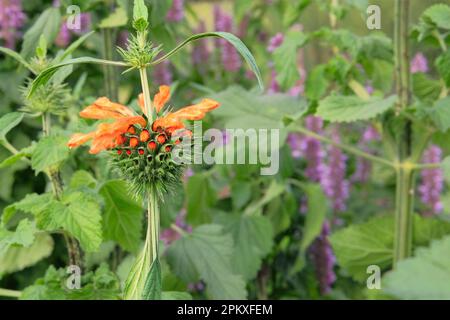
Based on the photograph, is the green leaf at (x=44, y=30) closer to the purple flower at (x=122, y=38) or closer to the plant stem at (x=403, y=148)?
the purple flower at (x=122, y=38)

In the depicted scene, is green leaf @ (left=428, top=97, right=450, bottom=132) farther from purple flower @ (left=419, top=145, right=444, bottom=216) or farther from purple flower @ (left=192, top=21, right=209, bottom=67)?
purple flower @ (left=192, top=21, right=209, bottom=67)

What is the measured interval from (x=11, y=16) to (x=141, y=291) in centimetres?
130

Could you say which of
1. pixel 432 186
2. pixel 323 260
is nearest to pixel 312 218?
pixel 323 260

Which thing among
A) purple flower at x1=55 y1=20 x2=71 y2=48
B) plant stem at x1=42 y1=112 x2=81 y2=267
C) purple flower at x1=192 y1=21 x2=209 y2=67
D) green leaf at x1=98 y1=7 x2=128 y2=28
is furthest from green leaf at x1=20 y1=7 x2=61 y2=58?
purple flower at x1=192 y1=21 x2=209 y2=67

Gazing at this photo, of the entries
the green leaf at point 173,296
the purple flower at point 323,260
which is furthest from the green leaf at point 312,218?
the green leaf at point 173,296

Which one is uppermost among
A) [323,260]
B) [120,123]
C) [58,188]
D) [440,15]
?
[440,15]

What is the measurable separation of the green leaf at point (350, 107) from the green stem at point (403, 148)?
92 mm

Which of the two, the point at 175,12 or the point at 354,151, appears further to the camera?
the point at 175,12

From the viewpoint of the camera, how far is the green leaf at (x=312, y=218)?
5.85 feet

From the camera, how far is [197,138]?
107 cm

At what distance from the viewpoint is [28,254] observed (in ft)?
5.14

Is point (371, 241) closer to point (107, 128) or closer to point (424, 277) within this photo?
point (107, 128)

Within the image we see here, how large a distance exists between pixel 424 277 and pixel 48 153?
0.75m

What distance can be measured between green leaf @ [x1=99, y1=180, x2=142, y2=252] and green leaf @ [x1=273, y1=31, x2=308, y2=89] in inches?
20.0
